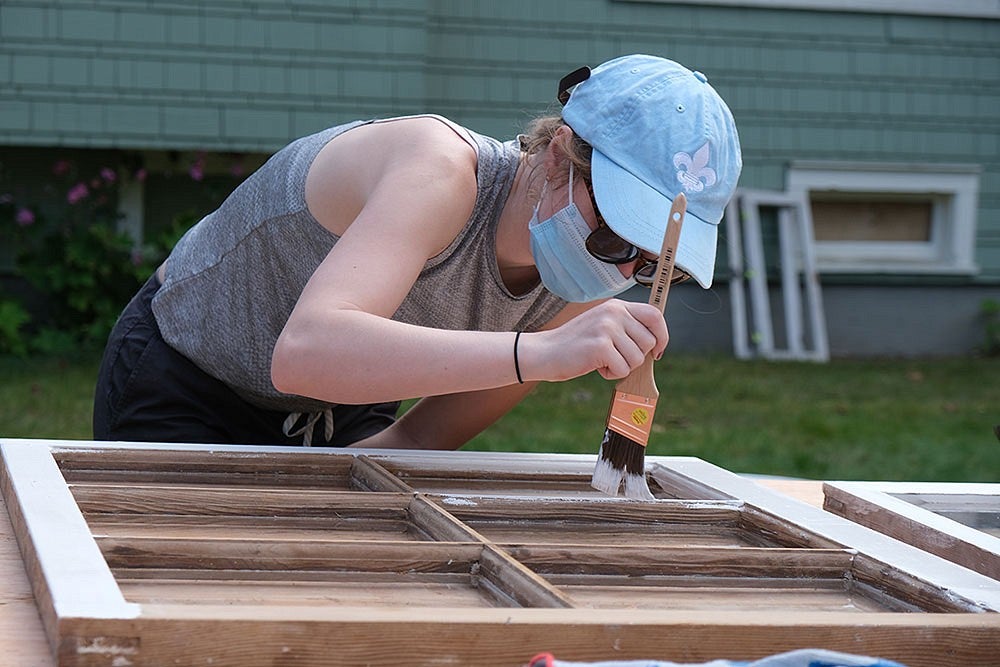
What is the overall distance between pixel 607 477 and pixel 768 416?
4320mm

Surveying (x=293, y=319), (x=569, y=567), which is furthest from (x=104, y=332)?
(x=569, y=567)

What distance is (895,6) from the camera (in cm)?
796

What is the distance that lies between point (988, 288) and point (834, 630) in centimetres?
796

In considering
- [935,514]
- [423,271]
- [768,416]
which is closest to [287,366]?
[423,271]

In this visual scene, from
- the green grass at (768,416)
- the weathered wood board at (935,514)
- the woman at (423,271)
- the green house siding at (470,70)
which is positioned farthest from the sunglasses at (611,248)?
the green house siding at (470,70)

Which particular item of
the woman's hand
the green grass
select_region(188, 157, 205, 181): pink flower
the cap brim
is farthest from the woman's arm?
select_region(188, 157, 205, 181): pink flower

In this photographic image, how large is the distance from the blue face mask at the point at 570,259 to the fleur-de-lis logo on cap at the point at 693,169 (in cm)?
17

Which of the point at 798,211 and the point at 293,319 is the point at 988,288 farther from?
the point at 293,319

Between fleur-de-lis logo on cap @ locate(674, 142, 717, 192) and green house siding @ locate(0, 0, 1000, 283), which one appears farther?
green house siding @ locate(0, 0, 1000, 283)

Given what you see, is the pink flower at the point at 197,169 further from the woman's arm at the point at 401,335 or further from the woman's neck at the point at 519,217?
the woman's arm at the point at 401,335

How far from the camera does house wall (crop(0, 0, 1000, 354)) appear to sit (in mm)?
6617

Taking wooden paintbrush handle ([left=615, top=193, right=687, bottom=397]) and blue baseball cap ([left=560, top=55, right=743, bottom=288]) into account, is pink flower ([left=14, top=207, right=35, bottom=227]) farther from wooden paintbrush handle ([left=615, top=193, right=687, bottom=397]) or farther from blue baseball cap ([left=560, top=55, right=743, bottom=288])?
wooden paintbrush handle ([left=615, top=193, right=687, bottom=397])

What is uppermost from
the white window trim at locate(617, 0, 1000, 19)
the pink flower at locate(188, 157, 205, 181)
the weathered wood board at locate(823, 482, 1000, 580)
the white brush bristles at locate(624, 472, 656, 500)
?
the white window trim at locate(617, 0, 1000, 19)

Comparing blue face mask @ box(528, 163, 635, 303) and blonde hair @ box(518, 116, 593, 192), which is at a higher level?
blonde hair @ box(518, 116, 593, 192)
